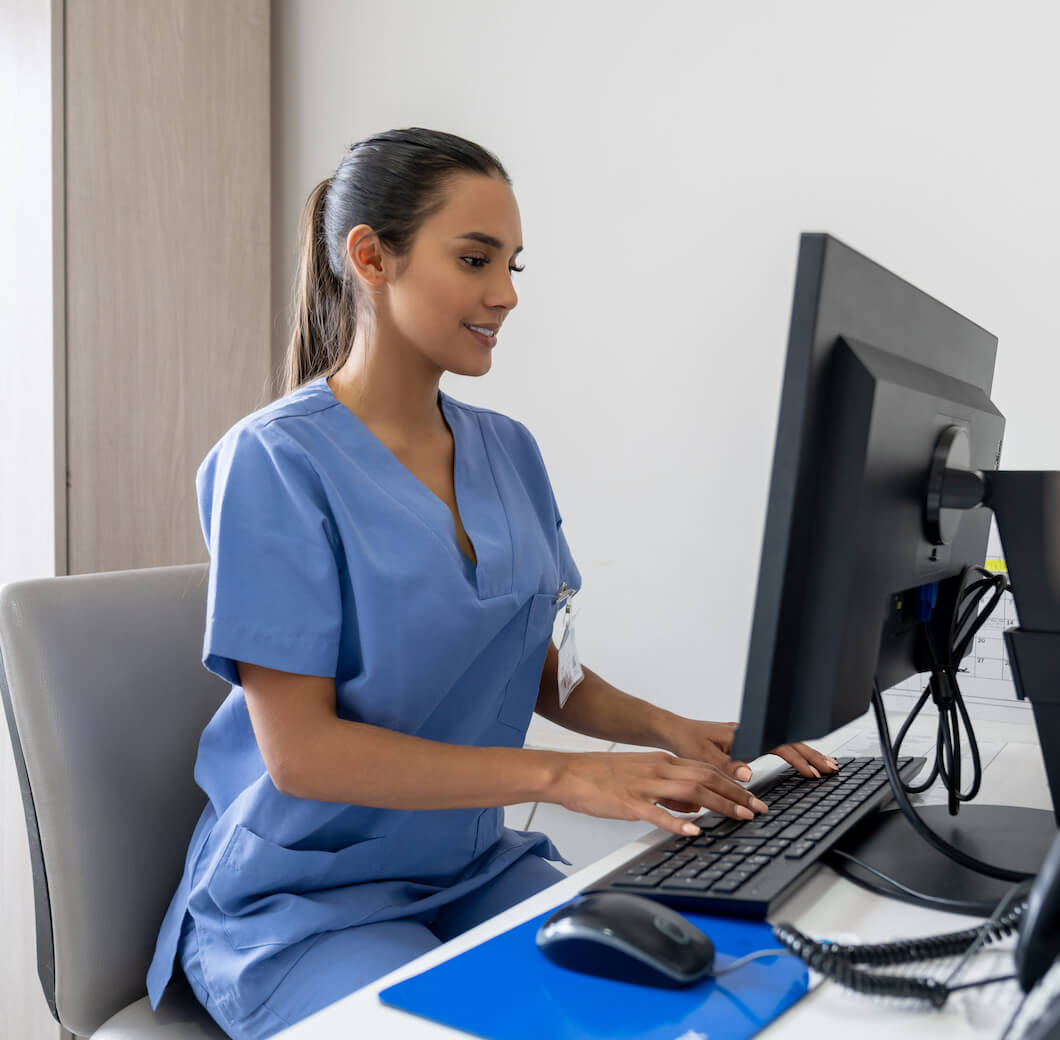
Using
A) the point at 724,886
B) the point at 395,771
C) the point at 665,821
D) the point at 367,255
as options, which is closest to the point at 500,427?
the point at 367,255

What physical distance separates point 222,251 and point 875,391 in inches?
67.0

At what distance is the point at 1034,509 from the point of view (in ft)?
2.42

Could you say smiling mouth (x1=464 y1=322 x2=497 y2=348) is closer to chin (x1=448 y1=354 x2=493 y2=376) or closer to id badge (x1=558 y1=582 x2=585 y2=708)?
chin (x1=448 y1=354 x2=493 y2=376)

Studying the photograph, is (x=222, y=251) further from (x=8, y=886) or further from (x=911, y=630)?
(x=911, y=630)

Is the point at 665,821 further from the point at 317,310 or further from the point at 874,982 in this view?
the point at 317,310

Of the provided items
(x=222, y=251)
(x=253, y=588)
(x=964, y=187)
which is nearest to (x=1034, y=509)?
(x=253, y=588)

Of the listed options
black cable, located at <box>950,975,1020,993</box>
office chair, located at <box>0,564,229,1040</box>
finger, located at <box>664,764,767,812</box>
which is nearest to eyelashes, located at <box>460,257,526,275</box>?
office chair, located at <box>0,564,229,1040</box>

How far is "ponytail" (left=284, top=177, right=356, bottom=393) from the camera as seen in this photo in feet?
3.85

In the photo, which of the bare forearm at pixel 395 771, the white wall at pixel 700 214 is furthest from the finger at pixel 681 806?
the white wall at pixel 700 214

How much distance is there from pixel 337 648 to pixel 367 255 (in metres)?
0.43

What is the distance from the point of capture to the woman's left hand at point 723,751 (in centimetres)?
96

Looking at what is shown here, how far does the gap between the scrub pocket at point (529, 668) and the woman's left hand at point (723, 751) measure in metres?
0.16

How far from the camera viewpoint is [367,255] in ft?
3.59

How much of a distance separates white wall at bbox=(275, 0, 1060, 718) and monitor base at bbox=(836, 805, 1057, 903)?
2.78ft
